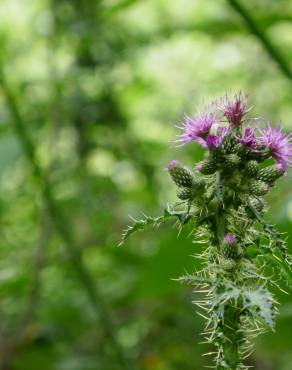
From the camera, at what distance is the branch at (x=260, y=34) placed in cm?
350

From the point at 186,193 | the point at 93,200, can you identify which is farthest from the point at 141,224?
the point at 93,200

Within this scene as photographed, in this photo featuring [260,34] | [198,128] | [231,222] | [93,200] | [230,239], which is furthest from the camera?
[93,200]

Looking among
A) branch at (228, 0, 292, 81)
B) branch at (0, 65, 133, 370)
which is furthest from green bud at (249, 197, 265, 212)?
branch at (0, 65, 133, 370)

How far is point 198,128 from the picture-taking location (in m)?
2.16

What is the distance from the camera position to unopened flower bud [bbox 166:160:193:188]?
2061mm

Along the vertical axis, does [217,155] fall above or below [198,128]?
below

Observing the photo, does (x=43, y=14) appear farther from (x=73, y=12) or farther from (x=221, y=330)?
(x=221, y=330)

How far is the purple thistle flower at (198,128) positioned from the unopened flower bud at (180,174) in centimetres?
11

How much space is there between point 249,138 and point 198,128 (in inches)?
7.3

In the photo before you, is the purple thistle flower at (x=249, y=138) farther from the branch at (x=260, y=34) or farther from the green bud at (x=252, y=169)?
the branch at (x=260, y=34)

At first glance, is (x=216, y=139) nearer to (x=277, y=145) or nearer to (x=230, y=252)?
(x=277, y=145)

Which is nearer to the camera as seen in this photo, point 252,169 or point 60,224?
point 252,169

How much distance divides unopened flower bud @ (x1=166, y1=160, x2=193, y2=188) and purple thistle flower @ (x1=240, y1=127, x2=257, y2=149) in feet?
0.63

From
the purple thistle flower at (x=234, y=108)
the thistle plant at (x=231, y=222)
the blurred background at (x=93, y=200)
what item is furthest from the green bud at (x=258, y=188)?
the blurred background at (x=93, y=200)
